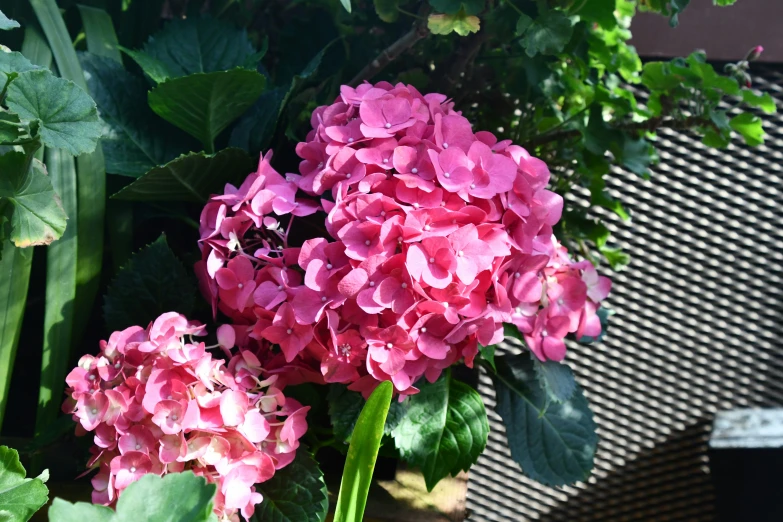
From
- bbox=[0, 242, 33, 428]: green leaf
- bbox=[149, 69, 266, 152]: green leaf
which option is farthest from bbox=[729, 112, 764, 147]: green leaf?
bbox=[0, 242, 33, 428]: green leaf

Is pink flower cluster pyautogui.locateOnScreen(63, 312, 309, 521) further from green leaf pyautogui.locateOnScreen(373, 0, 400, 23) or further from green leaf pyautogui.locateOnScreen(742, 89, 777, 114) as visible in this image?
green leaf pyautogui.locateOnScreen(742, 89, 777, 114)

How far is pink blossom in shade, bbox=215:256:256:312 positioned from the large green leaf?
0.26m

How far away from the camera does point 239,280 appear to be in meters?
0.58

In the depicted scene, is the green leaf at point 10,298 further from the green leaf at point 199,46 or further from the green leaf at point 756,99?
the green leaf at point 756,99

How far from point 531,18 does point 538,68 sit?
0.09m

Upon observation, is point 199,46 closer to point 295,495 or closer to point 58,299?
point 58,299

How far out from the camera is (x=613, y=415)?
1.24 m

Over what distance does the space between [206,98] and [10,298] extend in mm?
279

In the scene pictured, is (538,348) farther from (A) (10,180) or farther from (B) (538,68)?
(A) (10,180)

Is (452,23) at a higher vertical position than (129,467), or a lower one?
higher

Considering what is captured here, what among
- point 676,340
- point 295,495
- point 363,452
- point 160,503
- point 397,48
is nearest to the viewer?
point 160,503

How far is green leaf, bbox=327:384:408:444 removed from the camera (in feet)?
1.99

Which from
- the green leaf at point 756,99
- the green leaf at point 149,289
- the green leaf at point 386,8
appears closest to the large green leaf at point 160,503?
the green leaf at point 149,289

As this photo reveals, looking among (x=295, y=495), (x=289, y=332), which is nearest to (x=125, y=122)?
(x=289, y=332)
